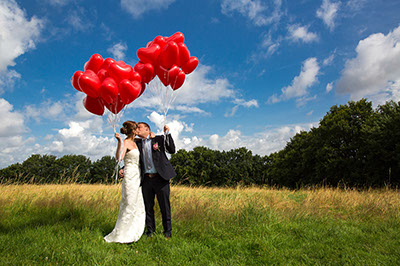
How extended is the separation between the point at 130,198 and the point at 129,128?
1.38 meters

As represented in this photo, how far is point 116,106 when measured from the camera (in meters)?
4.91

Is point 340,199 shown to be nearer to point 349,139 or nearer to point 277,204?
point 277,204

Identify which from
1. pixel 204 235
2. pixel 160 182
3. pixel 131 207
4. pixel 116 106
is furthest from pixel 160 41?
pixel 204 235

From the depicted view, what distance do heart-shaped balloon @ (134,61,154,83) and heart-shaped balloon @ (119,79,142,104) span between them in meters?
0.33

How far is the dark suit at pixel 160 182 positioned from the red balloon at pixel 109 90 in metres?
1.00

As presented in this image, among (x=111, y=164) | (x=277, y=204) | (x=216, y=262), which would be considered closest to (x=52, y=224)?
(x=216, y=262)

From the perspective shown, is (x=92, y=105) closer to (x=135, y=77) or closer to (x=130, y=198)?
(x=135, y=77)

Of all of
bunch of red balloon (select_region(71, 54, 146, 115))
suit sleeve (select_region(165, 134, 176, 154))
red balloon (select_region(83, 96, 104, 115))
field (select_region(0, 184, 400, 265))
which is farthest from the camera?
red balloon (select_region(83, 96, 104, 115))

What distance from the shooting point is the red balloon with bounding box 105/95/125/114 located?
4.86 meters

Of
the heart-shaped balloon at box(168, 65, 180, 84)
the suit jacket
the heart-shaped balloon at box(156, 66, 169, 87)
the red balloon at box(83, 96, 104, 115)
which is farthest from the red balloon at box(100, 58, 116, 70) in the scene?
the suit jacket

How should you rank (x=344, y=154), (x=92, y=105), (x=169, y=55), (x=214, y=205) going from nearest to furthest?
(x=169, y=55), (x=92, y=105), (x=214, y=205), (x=344, y=154)

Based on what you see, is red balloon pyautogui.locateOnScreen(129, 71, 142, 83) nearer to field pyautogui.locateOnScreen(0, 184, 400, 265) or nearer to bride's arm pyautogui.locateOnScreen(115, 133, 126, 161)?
bride's arm pyautogui.locateOnScreen(115, 133, 126, 161)

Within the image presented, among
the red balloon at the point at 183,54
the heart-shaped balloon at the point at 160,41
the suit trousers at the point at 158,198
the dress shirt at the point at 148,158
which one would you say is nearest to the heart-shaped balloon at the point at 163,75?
the red balloon at the point at 183,54

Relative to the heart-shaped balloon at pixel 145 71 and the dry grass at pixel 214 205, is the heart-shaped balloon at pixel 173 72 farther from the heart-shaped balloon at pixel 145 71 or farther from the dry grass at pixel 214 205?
the dry grass at pixel 214 205
